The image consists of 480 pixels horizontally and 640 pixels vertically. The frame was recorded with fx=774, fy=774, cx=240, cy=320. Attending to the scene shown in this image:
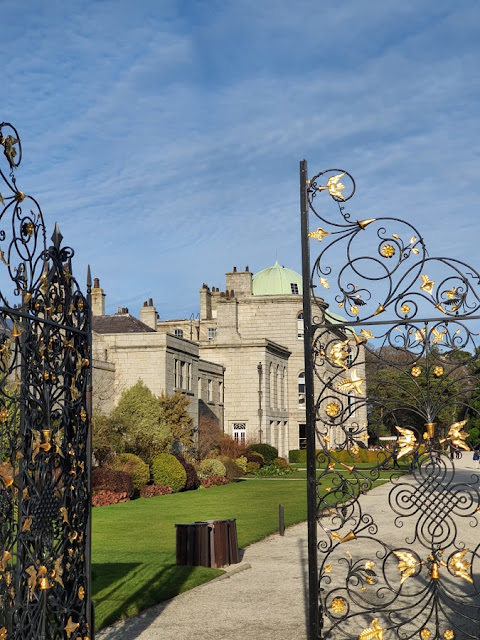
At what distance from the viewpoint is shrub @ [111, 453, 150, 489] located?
88.7 feet

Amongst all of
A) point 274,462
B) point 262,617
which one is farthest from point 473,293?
point 274,462

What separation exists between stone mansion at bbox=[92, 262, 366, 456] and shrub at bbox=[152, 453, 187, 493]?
6566 millimetres

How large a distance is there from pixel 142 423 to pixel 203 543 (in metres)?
20.5

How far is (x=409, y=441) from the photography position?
643 centimetres

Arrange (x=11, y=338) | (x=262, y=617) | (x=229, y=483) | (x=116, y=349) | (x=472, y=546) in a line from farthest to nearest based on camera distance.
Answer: (x=116, y=349) → (x=229, y=483) → (x=472, y=546) → (x=262, y=617) → (x=11, y=338)

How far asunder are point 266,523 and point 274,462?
82.5 feet

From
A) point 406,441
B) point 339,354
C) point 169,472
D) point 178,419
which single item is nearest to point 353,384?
point 339,354

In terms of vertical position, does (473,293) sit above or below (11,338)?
above

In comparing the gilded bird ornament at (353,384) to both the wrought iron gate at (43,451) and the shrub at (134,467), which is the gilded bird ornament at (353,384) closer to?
the wrought iron gate at (43,451)

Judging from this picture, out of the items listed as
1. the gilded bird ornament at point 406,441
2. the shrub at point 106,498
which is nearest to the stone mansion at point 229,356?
the shrub at point 106,498

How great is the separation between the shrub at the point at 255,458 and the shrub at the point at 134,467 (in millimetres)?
13215

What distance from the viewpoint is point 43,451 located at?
559 cm

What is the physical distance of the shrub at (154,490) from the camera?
1049 inches

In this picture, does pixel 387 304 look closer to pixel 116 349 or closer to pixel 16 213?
pixel 16 213
